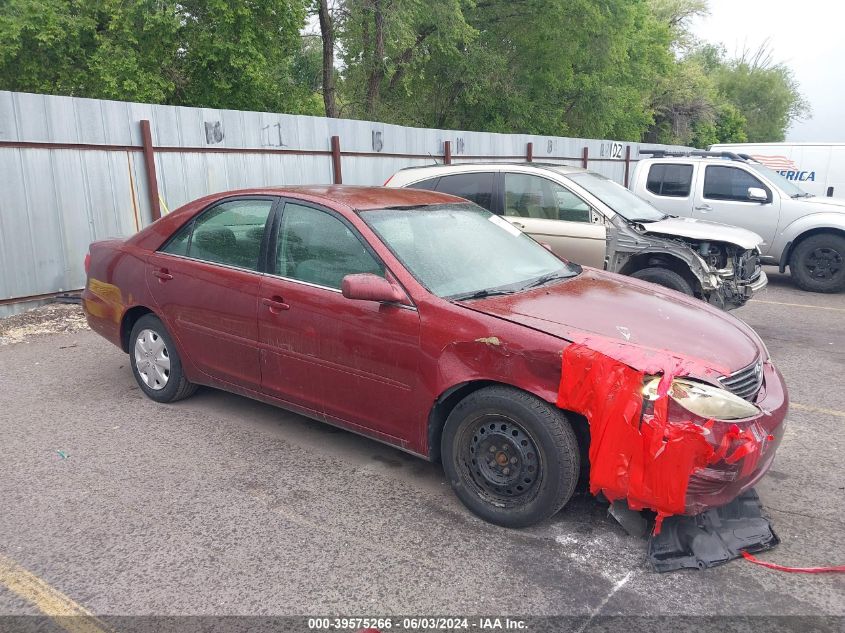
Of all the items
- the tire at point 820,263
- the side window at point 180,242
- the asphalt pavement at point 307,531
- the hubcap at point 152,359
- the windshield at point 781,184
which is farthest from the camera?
the windshield at point 781,184

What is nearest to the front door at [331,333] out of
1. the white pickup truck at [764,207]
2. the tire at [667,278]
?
the tire at [667,278]

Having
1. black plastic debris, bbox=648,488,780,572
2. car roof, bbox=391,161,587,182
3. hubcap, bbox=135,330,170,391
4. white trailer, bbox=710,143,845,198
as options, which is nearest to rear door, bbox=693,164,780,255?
car roof, bbox=391,161,587,182

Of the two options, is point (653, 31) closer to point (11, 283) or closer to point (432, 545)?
point (11, 283)

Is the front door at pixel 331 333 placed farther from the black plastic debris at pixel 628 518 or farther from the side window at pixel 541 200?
the side window at pixel 541 200

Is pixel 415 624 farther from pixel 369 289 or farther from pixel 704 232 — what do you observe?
pixel 704 232

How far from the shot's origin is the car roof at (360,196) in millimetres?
4238

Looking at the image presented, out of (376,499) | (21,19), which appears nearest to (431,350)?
(376,499)

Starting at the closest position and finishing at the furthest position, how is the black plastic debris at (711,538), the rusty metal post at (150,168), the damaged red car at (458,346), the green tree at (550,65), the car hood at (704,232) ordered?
the damaged red car at (458,346)
the black plastic debris at (711,538)
the car hood at (704,232)
the rusty metal post at (150,168)
the green tree at (550,65)

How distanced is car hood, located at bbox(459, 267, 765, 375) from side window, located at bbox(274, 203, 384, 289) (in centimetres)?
77

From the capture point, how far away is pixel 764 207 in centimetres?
1021

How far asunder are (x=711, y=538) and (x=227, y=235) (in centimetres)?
340

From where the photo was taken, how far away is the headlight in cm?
290

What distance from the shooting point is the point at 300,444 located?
4.47 metres

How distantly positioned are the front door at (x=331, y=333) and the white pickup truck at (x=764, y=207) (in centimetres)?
719
